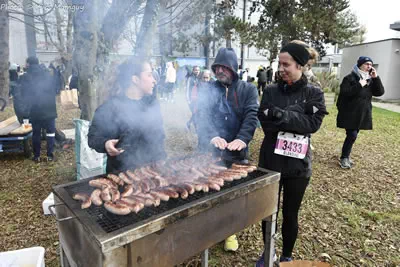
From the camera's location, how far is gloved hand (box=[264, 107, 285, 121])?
8.50 ft

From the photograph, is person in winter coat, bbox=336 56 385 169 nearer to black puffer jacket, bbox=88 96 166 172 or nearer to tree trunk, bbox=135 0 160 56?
tree trunk, bbox=135 0 160 56

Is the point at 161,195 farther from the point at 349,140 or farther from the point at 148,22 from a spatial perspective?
the point at 349,140

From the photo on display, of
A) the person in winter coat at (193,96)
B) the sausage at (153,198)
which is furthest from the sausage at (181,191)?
the person in winter coat at (193,96)

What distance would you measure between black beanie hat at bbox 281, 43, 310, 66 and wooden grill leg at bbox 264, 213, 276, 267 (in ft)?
4.94

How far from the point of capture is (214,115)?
3.38 m

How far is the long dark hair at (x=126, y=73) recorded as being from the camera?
2834mm

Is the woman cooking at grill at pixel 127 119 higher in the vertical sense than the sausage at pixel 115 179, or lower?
higher

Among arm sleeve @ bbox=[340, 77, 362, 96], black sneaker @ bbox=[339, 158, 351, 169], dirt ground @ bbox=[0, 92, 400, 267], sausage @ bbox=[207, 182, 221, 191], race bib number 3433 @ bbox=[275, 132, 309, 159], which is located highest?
arm sleeve @ bbox=[340, 77, 362, 96]

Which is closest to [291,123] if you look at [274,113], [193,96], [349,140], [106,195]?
[274,113]

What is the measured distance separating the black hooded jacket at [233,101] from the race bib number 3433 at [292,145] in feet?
1.53

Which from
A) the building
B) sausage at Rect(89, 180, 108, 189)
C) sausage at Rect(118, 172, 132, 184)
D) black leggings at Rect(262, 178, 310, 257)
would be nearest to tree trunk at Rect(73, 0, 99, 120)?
sausage at Rect(118, 172, 132, 184)

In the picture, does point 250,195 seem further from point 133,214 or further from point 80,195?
point 80,195

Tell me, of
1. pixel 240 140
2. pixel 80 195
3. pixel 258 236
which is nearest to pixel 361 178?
pixel 258 236

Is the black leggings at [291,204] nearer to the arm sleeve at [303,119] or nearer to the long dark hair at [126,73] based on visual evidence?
the arm sleeve at [303,119]
